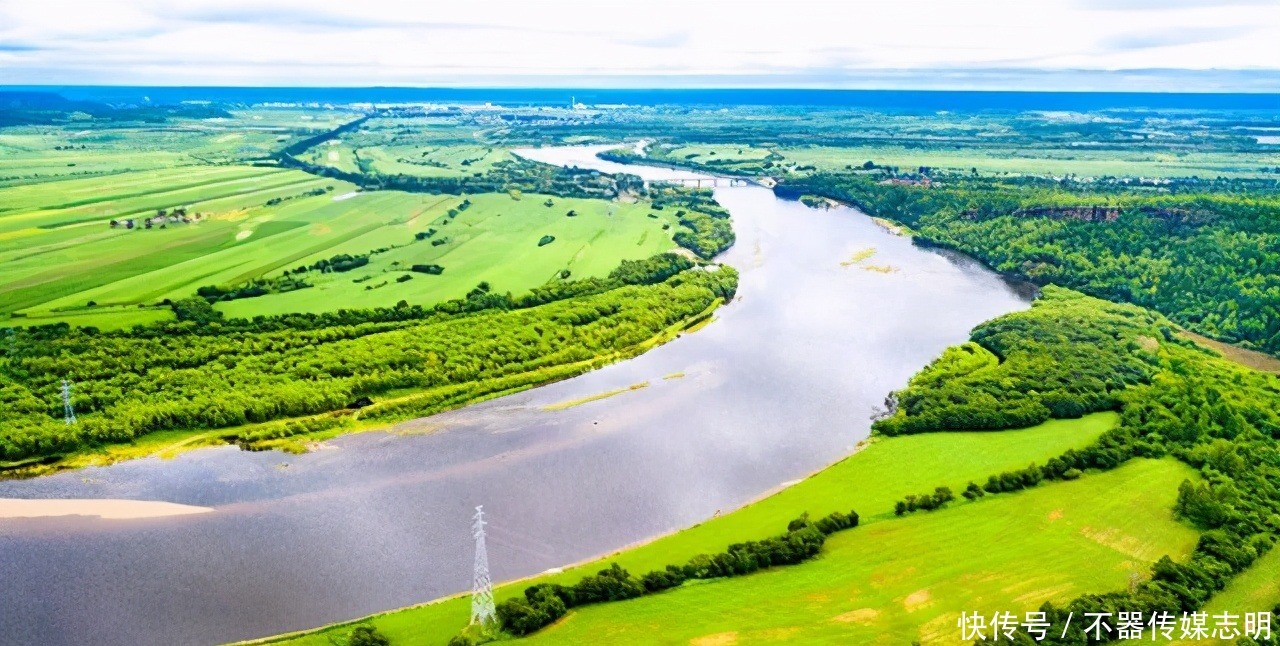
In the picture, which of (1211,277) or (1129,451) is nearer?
(1129,451)

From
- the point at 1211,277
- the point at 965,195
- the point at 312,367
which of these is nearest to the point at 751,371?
the point at 312,367

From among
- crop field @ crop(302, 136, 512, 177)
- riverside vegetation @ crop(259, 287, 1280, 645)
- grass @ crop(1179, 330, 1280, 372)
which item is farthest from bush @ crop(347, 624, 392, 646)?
crop field @ crop(302, 136, 512, 177)

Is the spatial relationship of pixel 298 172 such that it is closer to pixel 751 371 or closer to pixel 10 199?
pixel 10 199

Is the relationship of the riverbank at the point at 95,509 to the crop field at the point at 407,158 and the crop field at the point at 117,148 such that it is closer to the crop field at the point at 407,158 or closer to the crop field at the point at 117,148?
the crop field at the point at 117,148

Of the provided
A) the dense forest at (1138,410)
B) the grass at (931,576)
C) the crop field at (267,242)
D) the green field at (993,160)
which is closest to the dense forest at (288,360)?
the crop field at (267,242)

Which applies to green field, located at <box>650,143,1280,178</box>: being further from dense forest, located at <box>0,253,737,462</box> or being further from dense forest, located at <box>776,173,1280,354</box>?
dense forest, located at <box>0,253,737,462</box>

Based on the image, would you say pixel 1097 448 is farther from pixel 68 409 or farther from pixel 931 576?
pixel 68 409
